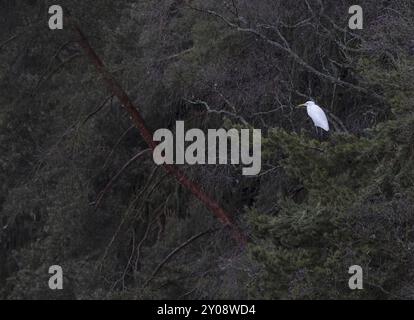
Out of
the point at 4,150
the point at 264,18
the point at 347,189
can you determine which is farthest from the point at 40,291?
the point at 347,189

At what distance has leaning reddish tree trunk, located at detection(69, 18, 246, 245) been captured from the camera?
14000 millimetres

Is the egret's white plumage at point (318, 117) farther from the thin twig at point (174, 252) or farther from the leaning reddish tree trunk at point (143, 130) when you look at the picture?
the thin twig at point (174, 252)

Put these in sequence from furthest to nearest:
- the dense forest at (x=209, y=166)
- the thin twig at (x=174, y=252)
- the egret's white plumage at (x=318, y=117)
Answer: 1. the thin twig at (x=174, y=252)
2. the egret's white plumage at (x=318, y=117)
3. the dense forest at (x=209, y=166)

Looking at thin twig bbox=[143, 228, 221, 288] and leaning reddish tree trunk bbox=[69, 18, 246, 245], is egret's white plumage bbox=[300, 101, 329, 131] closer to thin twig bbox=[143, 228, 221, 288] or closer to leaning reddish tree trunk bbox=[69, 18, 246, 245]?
leaning reddish tree trunk bbox=[69, 18, 246, 245]

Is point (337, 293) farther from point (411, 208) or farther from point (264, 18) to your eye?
point (264, 18)

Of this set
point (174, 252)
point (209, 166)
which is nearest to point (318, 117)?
point (209, 166)

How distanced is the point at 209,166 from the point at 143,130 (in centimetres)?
195

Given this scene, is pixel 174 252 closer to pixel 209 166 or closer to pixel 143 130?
pixel 209 166

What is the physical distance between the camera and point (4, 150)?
17922mm

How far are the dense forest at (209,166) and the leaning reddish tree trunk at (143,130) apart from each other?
4.3 inches

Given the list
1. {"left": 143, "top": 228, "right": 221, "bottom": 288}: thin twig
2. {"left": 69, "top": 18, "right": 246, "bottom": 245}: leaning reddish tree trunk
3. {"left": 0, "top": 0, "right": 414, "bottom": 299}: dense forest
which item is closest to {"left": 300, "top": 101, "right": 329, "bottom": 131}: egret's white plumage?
{"left": 0, "top": 0, "right": 414, "bottom": 299}: dense forest

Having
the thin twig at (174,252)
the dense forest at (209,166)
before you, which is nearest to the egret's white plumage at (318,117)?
the dense forest at (209,166)

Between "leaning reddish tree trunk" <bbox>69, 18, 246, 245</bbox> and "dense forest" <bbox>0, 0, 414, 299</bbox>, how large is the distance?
0.11 metres

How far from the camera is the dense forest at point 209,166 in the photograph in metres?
9.53
